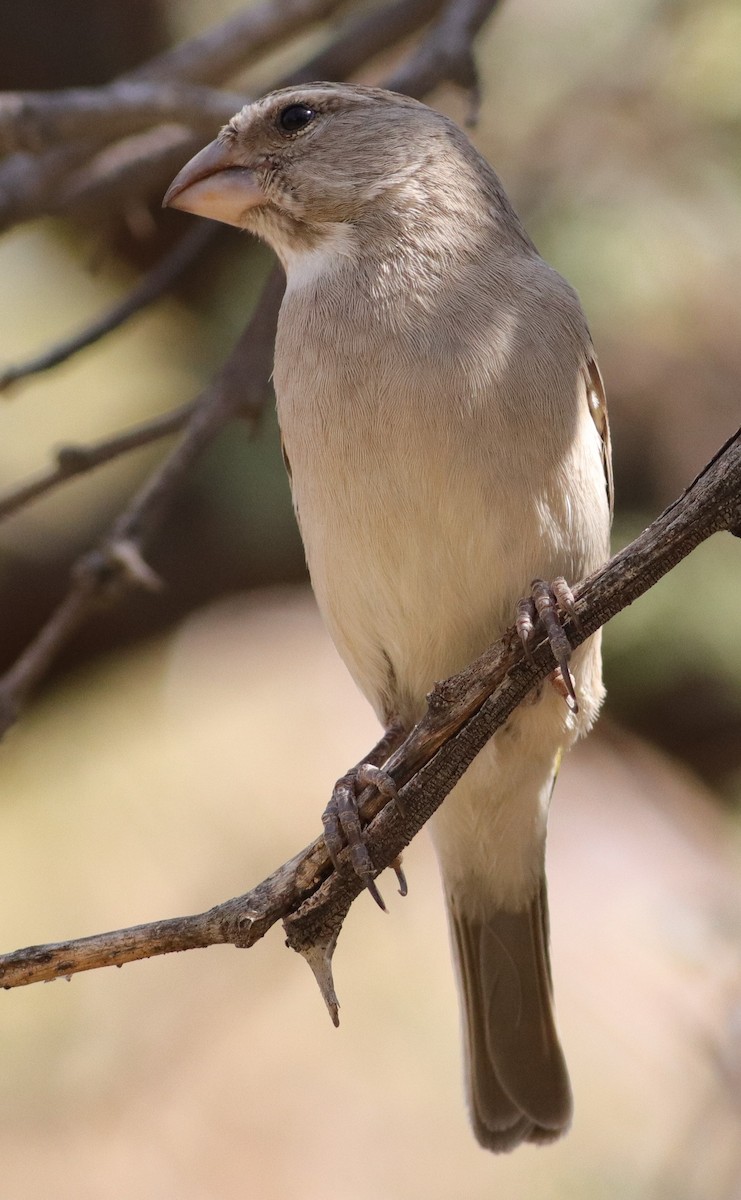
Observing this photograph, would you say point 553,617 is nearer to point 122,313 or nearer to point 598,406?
point 598,406

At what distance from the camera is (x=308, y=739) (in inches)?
198

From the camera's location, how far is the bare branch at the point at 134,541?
121 inches

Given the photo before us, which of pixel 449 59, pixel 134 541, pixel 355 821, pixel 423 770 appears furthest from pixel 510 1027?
pixel 449 59

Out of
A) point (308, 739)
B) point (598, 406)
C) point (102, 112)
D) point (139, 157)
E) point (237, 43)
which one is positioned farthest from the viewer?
point (308, 739)

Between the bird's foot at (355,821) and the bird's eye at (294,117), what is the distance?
144 centimetres

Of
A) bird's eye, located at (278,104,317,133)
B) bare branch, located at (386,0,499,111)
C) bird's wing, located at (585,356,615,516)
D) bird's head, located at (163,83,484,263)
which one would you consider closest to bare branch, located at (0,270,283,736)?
bird's head, located at (163,83,484,263)

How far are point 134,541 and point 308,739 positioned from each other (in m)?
1.99

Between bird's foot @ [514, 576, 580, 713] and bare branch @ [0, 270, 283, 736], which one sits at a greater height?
bare branch @ [0, 270, 283, 736]

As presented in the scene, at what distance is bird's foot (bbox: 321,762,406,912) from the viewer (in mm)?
1961

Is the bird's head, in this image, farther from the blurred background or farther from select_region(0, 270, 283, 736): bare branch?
the blurred background

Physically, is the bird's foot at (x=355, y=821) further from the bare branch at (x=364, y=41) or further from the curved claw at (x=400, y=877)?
the bare branch at (x=364, y=41)

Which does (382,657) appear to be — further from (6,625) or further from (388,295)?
(6,625)

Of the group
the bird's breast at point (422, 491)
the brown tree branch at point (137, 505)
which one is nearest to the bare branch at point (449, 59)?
the brown tree branch at point (137, 505)

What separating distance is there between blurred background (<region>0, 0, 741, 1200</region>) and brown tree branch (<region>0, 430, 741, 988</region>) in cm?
241
